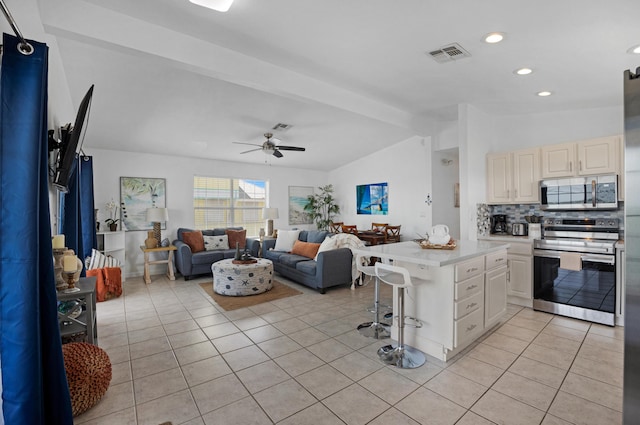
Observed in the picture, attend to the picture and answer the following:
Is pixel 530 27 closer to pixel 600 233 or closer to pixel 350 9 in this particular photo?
pixel 350 9

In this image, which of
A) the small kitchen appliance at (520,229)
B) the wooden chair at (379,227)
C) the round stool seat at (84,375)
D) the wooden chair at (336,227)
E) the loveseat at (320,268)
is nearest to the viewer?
the round stool seat at (84,375)

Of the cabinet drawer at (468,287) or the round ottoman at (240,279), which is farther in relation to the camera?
the round ottoman at (240,279)

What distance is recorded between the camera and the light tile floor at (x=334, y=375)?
2.01 metres

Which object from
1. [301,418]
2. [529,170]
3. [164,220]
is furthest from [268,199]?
[301,418]

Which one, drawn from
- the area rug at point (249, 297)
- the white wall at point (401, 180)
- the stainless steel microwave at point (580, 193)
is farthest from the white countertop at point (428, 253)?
the white wall at point (401, 180)

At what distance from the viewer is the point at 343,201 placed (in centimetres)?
872

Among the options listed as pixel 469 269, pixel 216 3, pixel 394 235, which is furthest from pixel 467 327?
pixel 394 235

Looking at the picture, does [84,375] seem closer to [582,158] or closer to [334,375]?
[334,375]

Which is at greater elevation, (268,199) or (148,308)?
(268,199)

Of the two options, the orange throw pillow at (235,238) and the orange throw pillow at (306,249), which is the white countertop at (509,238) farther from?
→ the orange throw pillow at (235,238)

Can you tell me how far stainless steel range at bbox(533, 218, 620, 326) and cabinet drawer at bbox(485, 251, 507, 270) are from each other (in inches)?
35.4

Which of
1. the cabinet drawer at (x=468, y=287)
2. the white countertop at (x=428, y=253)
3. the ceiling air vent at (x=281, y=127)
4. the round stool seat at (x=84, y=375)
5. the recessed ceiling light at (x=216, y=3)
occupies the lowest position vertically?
the round stool seat at (x=84, y=375)

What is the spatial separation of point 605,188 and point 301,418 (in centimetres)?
422

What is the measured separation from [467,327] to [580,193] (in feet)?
8.21
